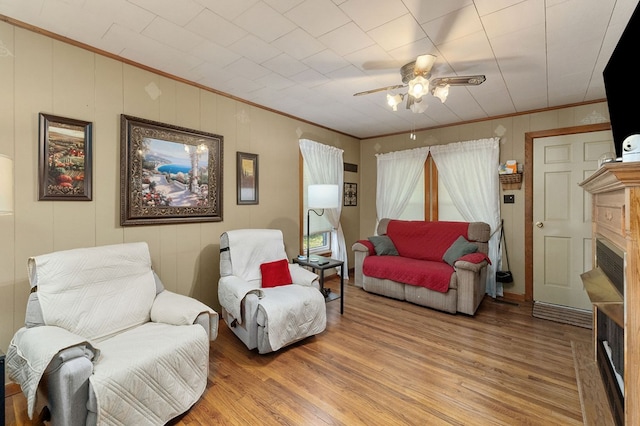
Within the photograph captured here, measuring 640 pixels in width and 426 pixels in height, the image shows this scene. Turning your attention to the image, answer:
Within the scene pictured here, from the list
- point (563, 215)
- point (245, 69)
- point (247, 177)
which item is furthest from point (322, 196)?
point (563, 215)

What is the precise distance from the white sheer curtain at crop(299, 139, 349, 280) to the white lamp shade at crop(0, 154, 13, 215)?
3060 mm

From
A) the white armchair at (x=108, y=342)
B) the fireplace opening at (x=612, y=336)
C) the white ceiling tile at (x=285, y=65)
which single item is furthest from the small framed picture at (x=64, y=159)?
the fireplace opening at (x=612, y=336)

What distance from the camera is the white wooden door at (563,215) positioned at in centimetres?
351

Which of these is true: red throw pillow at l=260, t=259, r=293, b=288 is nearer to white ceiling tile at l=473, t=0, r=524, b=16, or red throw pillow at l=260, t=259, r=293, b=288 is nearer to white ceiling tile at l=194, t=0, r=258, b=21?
white ceiling tile at l=194, t=0, r=258, b=21

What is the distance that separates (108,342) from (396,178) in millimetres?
4308

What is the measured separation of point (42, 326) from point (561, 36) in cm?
395

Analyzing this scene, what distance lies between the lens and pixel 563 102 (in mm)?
3500

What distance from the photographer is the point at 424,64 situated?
2225 millimetres

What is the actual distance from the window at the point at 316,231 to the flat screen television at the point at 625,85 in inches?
127

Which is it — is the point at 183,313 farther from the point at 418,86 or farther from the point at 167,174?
the point at 418,86

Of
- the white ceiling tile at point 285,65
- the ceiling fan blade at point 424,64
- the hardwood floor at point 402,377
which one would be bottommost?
the hardwood floor at point 402,377

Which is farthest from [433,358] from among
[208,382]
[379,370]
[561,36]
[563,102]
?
[563,102]

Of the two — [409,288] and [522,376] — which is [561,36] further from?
[409,288]

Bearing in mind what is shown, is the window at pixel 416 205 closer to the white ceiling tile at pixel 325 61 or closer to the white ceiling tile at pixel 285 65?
the white ceiling tile at pixel 325 61
